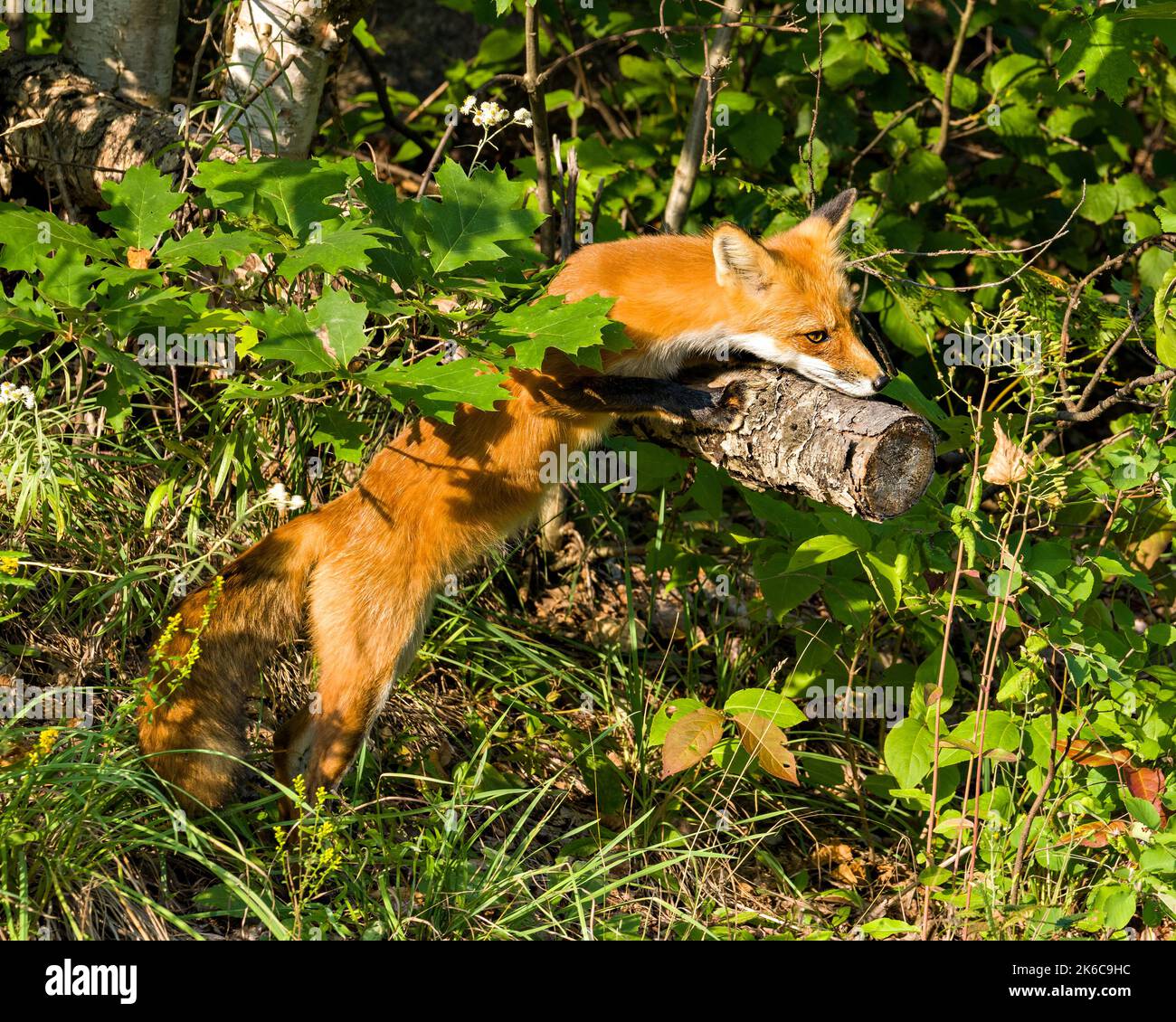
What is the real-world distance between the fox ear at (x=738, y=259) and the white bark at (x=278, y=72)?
2.56 metres

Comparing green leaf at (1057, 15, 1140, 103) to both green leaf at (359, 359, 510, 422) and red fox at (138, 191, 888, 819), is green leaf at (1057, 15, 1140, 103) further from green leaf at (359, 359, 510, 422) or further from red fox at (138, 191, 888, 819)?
green leaf at (359, 359, 510, 422)

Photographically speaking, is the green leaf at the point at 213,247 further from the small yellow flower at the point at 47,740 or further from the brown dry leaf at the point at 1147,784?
the brown dry leaf at the point at 1147,784

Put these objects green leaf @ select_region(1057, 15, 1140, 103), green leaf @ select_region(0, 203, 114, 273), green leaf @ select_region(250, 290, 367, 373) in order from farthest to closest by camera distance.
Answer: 1. green leaf @ select_region(1057, 15, 1140, 103)
2. green leaf @ select_region(0, 203, 114, 273)
3. green leaf @ select_region(250, 290, 367, 373)

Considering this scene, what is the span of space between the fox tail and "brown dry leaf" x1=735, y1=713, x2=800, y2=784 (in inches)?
83.1

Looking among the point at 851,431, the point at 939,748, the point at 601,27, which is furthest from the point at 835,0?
the point at 939,748

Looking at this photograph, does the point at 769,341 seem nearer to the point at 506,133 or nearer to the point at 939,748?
the point at 939,748

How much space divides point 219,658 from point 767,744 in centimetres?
238

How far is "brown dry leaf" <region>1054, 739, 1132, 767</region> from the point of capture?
4.85 metres

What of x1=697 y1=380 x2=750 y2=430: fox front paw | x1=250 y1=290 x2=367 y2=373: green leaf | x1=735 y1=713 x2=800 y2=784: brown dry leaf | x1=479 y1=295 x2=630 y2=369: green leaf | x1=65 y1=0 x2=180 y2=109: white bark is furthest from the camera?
x1=65 y1=0 x2=180 y2=109: white bark

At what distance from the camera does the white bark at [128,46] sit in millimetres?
6707

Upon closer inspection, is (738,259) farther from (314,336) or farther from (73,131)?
(73,131)

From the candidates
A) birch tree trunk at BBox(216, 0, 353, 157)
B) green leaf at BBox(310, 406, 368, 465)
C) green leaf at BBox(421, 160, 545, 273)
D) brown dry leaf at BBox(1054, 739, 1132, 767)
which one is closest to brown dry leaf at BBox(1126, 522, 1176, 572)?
brown dry leaf at BBox(1054, 739, 1132, 767)

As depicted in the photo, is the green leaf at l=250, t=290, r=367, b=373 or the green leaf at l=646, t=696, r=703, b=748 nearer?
the green leaf at l=250, t=290, r=367, b=373

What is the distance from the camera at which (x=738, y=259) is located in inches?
208
